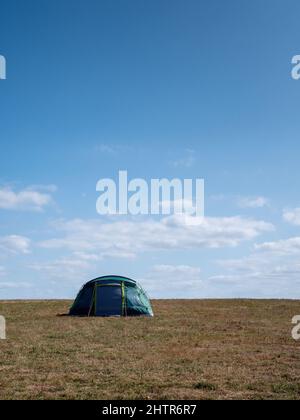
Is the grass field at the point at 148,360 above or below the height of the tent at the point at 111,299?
below

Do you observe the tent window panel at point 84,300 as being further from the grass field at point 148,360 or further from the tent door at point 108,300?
the grass field at point 148,360

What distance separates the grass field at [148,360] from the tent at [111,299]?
3.79 m

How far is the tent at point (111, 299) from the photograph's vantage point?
32.2 m

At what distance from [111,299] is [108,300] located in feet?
Answer: 0.67

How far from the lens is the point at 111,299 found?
107ft

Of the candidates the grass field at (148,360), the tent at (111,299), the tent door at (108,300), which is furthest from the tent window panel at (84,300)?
the grass field at (148,360)

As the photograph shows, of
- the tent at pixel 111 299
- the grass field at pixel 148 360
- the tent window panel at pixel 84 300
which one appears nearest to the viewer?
the grass field at pixel 148 360

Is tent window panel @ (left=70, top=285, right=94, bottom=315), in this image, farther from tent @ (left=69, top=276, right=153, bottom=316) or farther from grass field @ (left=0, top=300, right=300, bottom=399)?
grass field @ (left=0, top=300, right=300, bottom=399)

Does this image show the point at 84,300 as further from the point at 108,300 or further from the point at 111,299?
the point at 111,299

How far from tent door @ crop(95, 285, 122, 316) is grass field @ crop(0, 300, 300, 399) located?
4011 millimetres

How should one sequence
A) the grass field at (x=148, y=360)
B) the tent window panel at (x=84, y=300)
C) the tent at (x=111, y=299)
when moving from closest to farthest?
1. the grass field at (x=148, y=360)
2. the tent at (x=111, y=299)
3. the tent window panel at (x=84, y=300)

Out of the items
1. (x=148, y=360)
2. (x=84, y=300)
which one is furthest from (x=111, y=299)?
(x=148, y=360)
